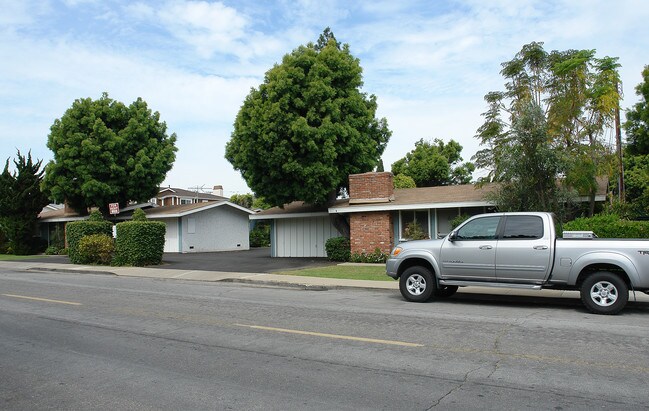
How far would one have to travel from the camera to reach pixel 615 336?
7.95m

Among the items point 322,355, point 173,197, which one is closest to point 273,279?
point 322,355

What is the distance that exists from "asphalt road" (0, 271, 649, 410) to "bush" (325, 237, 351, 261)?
11.9 metres

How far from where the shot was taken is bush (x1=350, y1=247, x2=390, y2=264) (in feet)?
73.5

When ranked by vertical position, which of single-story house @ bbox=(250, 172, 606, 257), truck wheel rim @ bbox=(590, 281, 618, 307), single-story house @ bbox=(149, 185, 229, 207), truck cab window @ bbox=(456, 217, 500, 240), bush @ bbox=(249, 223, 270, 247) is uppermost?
single-story house @ bbox=(149, 185, 229, 207)

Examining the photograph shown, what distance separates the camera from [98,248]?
954 inches

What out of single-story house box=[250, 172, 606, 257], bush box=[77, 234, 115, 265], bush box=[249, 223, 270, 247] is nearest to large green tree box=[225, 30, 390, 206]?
single-story house box=[250, 172, 606, 257]

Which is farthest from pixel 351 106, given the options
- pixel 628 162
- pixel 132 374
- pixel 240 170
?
pixel 132 374

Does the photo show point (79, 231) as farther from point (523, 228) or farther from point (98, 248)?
point (523, 228)

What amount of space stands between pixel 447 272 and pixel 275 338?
4.78 m

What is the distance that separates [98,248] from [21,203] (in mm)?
15203

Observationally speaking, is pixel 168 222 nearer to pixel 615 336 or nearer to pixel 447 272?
pixel 447 272

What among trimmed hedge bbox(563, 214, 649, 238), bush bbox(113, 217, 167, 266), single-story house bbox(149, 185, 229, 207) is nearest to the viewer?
trimmed hedge bbox(563, 214, 649, 238)

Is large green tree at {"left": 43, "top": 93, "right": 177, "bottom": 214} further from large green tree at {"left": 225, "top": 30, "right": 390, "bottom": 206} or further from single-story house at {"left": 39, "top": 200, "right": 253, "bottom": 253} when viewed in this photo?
large green tree at {"left": 225, "top": 30, "right": 390, "bottom": 206}

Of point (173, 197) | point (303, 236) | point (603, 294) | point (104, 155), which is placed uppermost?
point (104, 155)
